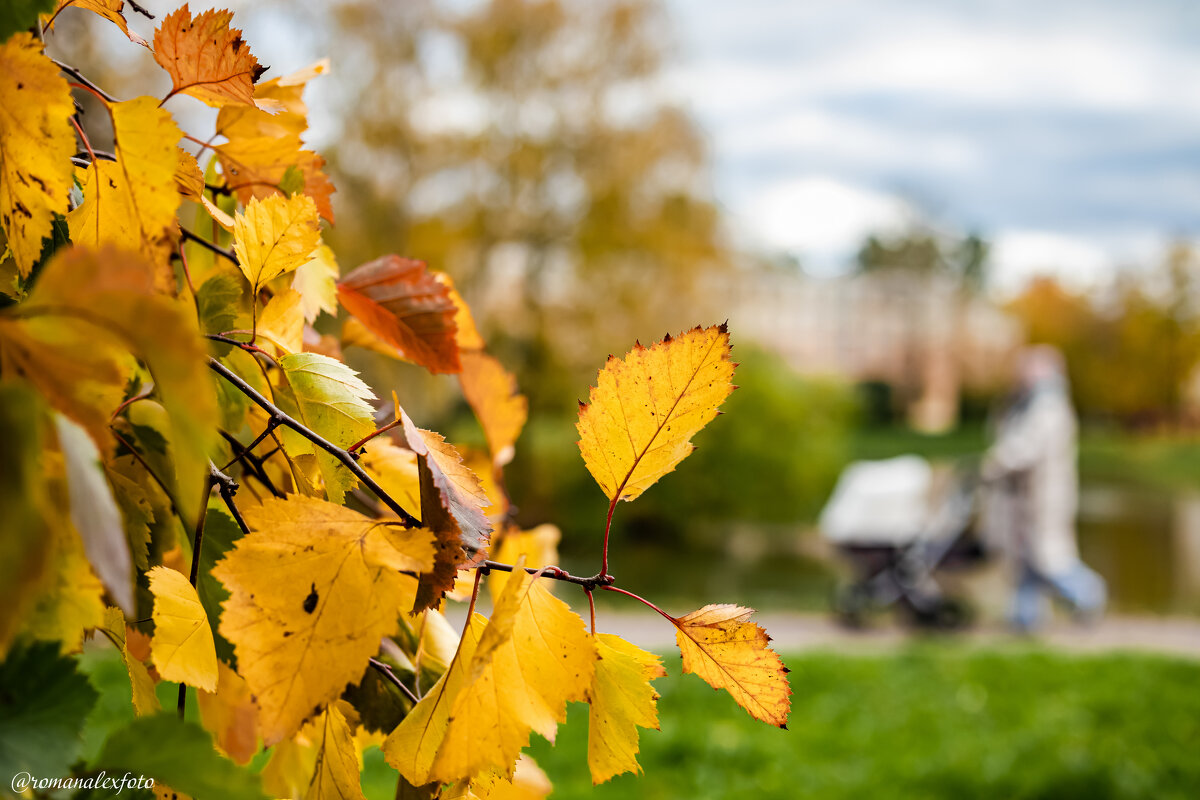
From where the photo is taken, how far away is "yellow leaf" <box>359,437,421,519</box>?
419 mm

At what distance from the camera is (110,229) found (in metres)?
0.31

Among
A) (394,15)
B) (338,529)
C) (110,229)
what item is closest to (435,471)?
(338,529)

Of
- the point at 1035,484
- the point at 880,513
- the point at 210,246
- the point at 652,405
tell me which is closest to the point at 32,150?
the point at 210,246

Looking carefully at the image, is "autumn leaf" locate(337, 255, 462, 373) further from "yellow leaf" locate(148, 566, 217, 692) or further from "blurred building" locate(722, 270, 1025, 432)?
"blurred building" locate(722, 270, 1025, 432)

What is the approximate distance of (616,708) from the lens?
355mm

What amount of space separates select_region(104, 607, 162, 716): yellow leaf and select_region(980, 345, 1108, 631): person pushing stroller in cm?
636

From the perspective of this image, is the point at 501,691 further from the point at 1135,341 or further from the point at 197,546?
the point at 1135,341

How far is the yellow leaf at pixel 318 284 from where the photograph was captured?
45 centimetres

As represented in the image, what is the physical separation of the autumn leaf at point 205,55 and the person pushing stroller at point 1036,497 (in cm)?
635

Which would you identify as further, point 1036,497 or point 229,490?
point 1036,497

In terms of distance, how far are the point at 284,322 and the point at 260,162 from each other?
104mm

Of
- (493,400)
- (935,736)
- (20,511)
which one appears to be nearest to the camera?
(20,511)

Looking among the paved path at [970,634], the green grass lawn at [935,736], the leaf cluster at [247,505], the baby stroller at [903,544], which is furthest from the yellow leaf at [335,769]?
the baby stroller at [903,544]

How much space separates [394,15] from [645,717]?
12638 mm
